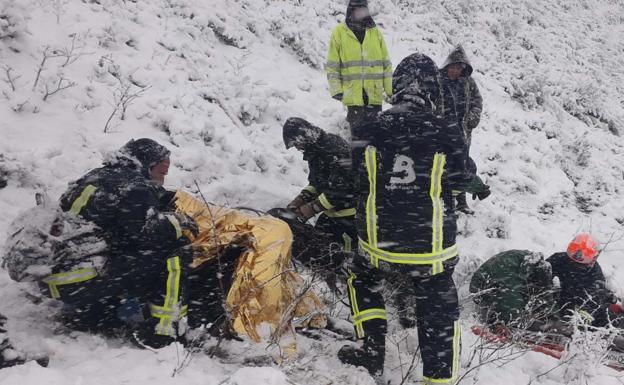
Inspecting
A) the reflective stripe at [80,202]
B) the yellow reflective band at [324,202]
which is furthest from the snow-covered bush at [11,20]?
the yellow reflective band at [324,202]

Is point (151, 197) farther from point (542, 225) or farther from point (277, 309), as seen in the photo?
point (542, 225)

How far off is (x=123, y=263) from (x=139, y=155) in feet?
2.73

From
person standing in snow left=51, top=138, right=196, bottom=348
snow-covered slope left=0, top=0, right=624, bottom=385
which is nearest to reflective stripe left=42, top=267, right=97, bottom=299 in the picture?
person standing in snow left=51, top=138, right=196, bottom=348

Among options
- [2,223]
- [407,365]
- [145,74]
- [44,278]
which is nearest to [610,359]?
[407,365]

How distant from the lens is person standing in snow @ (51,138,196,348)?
120 inches

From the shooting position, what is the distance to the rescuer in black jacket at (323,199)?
14.3ft

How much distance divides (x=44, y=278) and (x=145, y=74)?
11.8 ft

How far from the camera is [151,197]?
320 centimetres

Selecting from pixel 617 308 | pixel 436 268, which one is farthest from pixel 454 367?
pixel 617 308

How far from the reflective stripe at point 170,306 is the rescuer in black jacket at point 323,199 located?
4.56 ft

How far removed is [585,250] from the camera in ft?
15.2

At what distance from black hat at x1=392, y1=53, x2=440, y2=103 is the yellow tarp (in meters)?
1.37

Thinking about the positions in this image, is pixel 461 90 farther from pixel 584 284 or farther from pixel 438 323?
pixel 438 323

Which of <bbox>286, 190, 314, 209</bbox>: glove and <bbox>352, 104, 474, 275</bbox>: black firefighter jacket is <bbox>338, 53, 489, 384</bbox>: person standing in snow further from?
<bbox>286, 190, 314, 209</bbox>: glove
